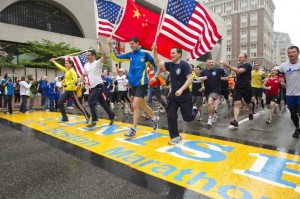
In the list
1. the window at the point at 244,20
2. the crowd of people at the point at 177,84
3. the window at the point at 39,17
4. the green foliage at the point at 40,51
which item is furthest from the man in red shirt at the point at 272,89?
the window at the point at 244,20

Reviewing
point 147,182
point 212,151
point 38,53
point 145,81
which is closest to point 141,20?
point 145,81

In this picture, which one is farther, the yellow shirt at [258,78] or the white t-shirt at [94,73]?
the yellow shirt at [258,78]

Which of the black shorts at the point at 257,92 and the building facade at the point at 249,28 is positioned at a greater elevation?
the building facade at the point at 249,28

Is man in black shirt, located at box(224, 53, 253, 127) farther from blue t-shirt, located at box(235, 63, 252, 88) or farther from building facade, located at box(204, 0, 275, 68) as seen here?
building facade, located at box(204, 0, 275, 68)

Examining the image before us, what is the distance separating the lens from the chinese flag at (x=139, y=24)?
19.1ft

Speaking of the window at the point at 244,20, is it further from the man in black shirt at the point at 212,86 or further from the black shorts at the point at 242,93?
the black shorts at the point at 242,93

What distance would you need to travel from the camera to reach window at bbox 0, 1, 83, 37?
23.1 meters

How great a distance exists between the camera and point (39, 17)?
2522 centimetres

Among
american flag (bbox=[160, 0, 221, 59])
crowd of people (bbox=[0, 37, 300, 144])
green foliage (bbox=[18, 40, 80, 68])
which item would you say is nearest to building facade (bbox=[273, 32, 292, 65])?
green foliage (bbox=[18, 40, 80, 68])

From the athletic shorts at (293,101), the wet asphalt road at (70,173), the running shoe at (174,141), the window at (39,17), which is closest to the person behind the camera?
the wet asphalt road at (70,173)

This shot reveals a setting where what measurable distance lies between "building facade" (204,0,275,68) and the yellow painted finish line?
89.0 metres

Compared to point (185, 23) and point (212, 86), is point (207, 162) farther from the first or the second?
point (212, 86)

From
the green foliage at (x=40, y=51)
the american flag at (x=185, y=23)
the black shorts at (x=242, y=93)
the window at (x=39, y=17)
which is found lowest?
the black shorts at (x=242, y=93)

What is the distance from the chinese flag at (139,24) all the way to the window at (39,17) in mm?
21288
